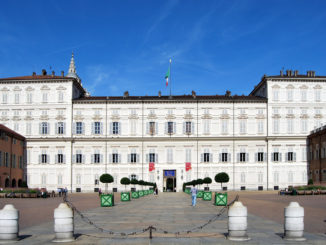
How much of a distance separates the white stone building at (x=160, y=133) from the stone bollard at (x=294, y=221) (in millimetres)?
54129

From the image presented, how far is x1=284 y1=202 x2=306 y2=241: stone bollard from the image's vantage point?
13.0 metres

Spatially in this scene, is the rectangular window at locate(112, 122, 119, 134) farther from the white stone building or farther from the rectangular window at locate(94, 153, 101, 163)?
the rectangular window at locate(94, 153, 101, 163)

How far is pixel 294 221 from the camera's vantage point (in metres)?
13.1

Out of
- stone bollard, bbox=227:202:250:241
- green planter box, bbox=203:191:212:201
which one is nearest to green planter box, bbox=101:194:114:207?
green planter box, bbox=203:191:212:201

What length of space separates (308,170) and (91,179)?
3294 cm

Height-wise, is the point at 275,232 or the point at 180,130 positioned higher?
the point at 180,130

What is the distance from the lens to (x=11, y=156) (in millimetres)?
61188

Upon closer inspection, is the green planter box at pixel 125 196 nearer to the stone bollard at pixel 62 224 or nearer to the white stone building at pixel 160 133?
the stone bollard at pixel 62 224

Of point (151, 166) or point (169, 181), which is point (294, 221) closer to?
point (151, 166)

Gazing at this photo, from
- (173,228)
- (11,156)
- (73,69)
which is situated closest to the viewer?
(173,228)

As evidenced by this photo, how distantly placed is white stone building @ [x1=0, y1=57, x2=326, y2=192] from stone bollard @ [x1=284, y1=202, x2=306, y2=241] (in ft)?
178

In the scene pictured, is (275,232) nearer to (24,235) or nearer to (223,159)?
(24,235)

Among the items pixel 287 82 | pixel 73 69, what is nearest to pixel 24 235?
pixel 287 82

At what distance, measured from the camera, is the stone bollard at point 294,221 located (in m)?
13.0
